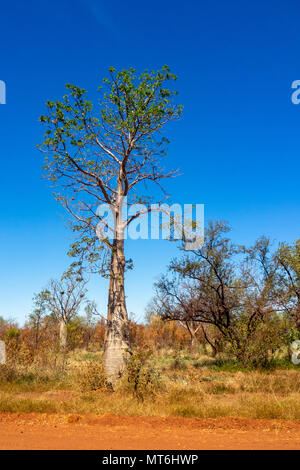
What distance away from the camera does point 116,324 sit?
1160 centimetres

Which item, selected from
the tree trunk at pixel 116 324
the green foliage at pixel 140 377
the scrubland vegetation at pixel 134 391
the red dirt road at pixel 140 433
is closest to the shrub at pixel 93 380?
the scrubland vegetation at pixel 134 391

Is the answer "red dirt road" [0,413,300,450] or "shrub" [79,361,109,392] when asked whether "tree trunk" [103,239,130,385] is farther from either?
"red dirt road" [0,413,300,450]

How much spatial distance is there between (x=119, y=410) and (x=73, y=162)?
7.61 m

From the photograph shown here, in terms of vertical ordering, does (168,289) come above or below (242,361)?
above

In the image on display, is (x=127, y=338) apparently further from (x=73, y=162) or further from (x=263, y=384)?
(x=73, y=162)

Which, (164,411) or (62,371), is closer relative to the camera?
(164,411)

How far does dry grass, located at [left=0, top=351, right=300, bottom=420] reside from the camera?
26.1 ft

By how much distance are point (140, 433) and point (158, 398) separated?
8.84ft

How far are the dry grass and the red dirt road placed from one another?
47cm

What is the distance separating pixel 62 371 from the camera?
41.1ft

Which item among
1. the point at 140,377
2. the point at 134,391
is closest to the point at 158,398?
the point at 134,391
